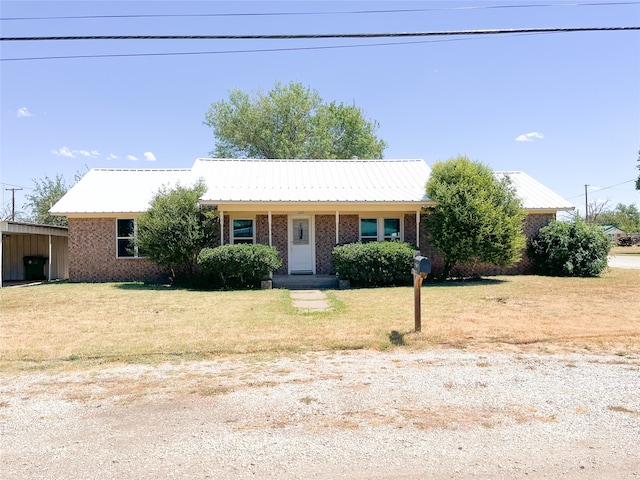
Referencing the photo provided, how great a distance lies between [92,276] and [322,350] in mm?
13761

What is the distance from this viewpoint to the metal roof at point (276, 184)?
15961 millimetres

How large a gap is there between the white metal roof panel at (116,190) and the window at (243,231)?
8.63 ft

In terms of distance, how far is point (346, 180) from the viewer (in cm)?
1870

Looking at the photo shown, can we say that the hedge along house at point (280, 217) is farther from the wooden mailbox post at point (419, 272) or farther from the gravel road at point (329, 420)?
the gravel road at point (329, 420)

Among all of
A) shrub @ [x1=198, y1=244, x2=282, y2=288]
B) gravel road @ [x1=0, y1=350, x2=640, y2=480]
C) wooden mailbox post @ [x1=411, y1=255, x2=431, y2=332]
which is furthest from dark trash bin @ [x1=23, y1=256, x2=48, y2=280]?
wooden mailbox post @ [x1=411, y1=255, x2=431, y2=332]

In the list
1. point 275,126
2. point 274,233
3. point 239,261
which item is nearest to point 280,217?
point 274,233

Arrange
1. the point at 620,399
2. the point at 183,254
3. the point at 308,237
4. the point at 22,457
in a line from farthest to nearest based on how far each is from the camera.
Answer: the point at 308,237, the point at 183,254, the point at 620,399, the point at 22,457

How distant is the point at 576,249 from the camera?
16.8 metres

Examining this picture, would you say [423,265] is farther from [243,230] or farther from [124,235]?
[124,235]

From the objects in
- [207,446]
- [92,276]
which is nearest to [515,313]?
[207,446]

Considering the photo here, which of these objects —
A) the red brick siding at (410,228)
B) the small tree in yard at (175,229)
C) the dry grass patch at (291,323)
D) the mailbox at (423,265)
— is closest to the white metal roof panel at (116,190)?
the small tree in yard at (175,229)

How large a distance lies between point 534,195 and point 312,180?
9.34m

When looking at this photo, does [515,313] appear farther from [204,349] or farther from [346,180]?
[346,180]

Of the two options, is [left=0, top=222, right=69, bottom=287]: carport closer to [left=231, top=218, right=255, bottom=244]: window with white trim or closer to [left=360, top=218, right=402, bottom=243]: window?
[left=231, top=218, right=255, bottom=244]: window with white trim
